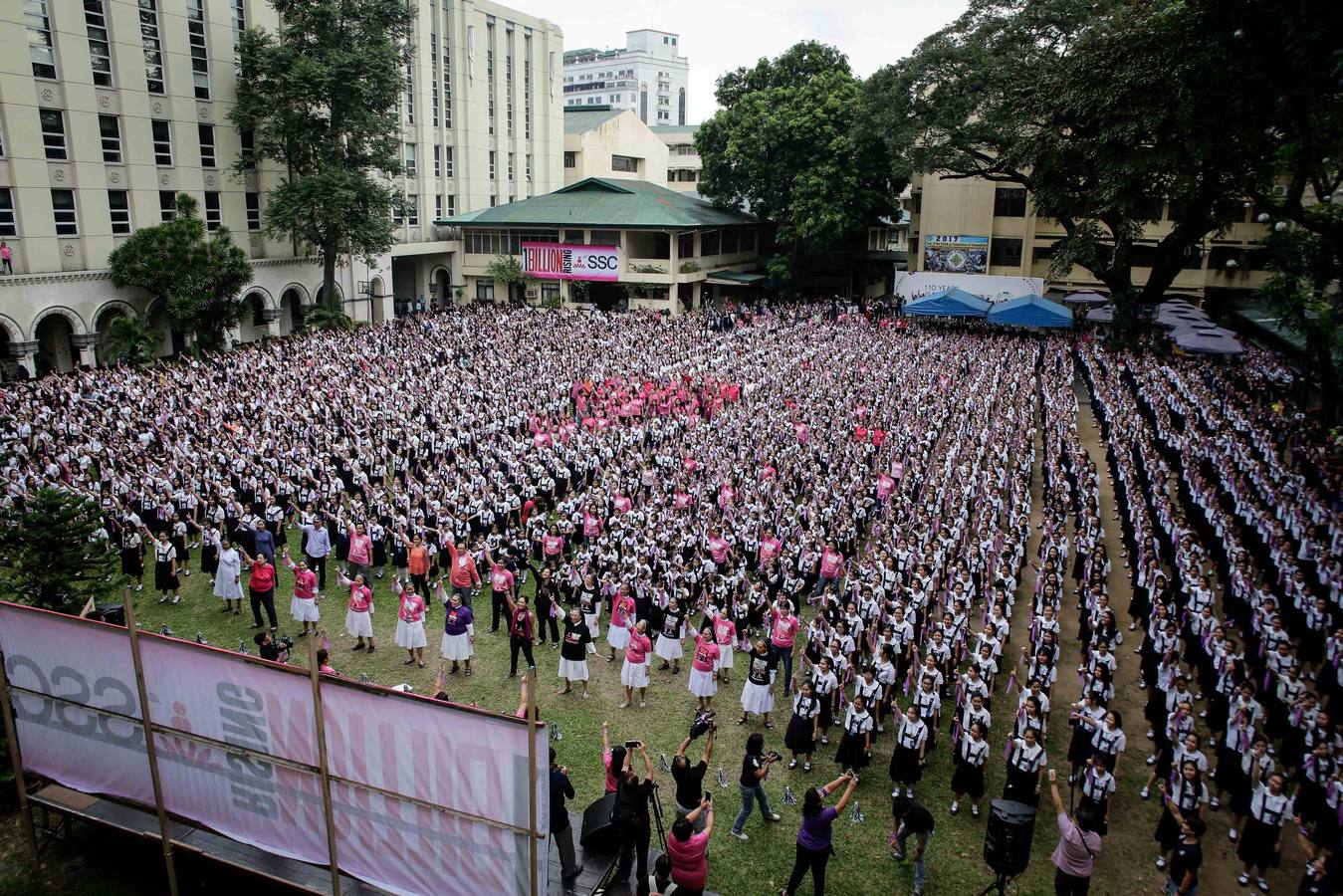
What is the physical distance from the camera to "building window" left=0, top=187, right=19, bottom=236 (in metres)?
24.5

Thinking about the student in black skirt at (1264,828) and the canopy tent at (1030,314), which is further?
the canopy tent at (1030,314)

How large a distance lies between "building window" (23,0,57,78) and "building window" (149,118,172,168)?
336 cm

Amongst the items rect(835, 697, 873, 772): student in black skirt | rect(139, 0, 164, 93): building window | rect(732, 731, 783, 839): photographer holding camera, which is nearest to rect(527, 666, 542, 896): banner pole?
rect(732, 731, 783, 839): photographer holding camera

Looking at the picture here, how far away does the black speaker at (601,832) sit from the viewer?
6.75 metres

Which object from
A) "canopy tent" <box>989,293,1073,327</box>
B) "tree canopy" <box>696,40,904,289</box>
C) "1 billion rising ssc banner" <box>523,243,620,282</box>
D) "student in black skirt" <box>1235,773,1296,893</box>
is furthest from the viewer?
"1 billion rising ssc banner" <box>523,243,620,282</box>

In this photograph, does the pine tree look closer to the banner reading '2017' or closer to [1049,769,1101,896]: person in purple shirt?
the banner reading '2017'

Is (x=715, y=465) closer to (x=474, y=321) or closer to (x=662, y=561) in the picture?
(x=662, y=561)

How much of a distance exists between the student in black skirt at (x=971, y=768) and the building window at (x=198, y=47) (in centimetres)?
3273

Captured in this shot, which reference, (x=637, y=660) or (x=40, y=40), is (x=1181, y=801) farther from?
(x=40, y=40)

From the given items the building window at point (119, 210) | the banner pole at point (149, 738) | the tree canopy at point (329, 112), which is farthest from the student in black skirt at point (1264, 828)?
the building window at point (119, 210)

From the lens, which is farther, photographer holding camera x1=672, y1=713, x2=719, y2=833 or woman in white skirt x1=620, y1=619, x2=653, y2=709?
woman in white skirt x1=620, y1=619, x2=653, y2=709

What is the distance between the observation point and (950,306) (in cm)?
3122

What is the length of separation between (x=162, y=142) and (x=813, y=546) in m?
28.0

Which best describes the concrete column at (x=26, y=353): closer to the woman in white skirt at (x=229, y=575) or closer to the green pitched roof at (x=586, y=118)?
the woman in white skirt at (x=229, y=575)
